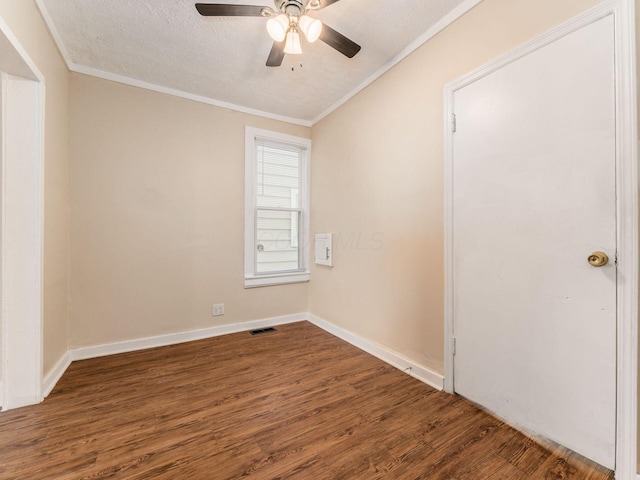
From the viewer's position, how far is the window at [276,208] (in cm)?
324

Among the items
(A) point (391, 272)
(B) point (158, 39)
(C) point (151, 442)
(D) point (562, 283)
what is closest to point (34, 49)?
(B) point (158, 39)

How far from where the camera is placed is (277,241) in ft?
11.6

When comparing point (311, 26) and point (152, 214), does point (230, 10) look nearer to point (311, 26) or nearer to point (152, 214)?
point (311, 26)

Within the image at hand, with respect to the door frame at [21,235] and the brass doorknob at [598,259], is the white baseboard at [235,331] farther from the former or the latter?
the brass doorknob at [598,259]

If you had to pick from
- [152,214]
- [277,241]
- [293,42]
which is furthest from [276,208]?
[293,42]

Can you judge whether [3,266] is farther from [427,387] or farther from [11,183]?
[427,387]

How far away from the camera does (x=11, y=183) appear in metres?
1.71

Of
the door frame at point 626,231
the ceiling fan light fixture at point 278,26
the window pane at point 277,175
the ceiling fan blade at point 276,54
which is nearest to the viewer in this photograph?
the door frame at point 626,231

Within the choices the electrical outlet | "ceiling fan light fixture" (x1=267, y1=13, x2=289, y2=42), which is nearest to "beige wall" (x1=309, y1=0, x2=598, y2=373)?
"ceiling fan light fixture" (x1=267, y1=13, x2=289, y2=42)

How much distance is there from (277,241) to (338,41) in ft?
7.52

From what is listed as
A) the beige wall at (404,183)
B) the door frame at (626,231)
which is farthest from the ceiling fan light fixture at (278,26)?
the door frame at (626,231)

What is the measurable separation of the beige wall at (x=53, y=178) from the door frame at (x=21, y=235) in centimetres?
13

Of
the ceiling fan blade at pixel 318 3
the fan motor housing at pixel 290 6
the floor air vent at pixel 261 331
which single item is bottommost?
the floor air vent at pixel 261 331

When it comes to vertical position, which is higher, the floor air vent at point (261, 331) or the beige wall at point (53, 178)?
the beige wall at point (53, 178)
